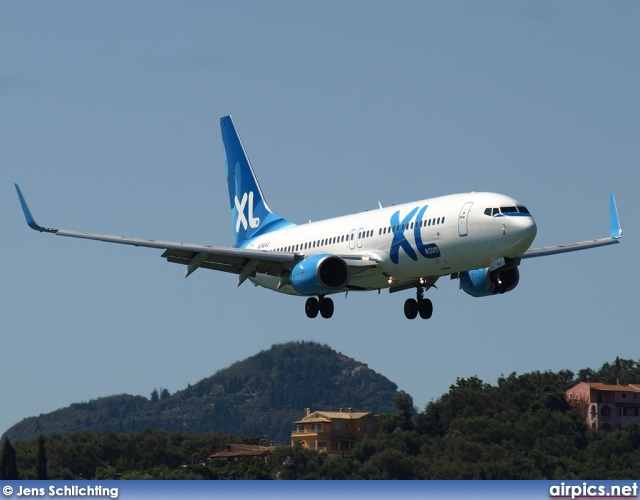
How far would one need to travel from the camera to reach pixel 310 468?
411 feet

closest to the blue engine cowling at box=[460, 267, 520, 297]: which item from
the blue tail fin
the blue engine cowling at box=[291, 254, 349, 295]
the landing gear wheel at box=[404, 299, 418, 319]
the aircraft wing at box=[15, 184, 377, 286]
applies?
the landing gear wheel at box=[404, 299, 418, 319]

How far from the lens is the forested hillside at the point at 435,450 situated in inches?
4892

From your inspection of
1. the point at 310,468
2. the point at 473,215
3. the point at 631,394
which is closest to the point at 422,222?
the point at 473,215

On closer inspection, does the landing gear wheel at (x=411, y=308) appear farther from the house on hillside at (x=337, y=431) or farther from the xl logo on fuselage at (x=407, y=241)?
the house on hillside at (x=337, y=431)

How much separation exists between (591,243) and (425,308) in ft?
→ 31.8

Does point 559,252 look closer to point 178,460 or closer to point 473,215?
point 473,215

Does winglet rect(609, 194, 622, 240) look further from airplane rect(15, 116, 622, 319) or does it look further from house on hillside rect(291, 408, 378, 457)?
house on hillside rect(291, 408, 378, 457)

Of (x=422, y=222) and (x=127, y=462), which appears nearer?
(x=422, y=222)

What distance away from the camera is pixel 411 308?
65312 mm

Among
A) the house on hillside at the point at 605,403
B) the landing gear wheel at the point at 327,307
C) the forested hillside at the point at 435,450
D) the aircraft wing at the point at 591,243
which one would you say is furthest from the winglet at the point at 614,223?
the house on hillside at the point at 605,403

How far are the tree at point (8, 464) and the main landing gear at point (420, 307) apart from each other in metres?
55.0

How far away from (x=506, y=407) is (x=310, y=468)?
118 ft

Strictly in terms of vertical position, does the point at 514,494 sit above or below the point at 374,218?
below

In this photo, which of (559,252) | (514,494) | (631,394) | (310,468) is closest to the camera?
(514,494)
